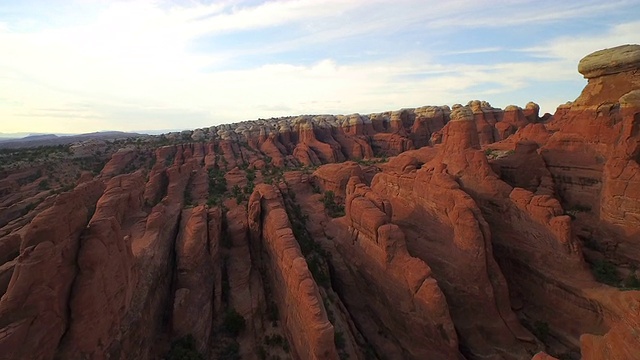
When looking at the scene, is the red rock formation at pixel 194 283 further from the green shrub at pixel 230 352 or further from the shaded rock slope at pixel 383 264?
the green shrub at pixel 230 352

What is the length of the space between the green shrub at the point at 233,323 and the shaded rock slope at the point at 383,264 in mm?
119

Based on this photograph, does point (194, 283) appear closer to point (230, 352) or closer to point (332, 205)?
point (230, 352)

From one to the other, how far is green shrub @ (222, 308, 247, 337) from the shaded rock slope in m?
0.12

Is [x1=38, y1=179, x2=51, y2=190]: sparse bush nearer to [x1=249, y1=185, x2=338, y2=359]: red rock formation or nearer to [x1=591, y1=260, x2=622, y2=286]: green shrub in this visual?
[x1=249, y1=185, x2=338, y2=359]: red rock formation

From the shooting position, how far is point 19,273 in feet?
42.6

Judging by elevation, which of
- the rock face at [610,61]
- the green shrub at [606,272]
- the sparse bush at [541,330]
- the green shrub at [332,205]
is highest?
the rock face at [610,61]

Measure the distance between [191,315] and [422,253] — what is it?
16.0 metres

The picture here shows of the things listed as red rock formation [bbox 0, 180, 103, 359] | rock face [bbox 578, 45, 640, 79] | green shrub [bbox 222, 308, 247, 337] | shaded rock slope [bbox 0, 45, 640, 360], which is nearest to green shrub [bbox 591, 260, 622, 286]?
shaded rock slope [bbox 0, 45, 640, 360]

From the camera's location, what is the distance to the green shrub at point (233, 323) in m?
21.2

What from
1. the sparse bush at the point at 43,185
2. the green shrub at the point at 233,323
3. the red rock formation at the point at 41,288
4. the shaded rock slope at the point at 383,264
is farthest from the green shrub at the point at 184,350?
the sparse bush at the point at 43,185

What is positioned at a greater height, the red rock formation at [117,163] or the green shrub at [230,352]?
the red rock formation at [117,163]

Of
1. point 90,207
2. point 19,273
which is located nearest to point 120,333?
point 19,273

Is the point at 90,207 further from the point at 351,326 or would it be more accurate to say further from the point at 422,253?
the point at 422,253

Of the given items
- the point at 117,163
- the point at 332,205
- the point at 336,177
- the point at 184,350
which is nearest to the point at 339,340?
the point at 184,350
